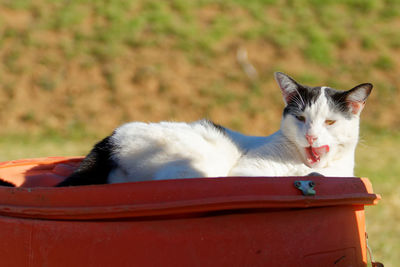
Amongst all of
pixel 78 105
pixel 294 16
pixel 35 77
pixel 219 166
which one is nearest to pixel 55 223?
pixel 219 166

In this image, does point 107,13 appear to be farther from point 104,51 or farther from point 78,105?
point 78,105

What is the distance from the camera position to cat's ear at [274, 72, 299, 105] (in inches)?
61.6

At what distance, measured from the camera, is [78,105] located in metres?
5.59

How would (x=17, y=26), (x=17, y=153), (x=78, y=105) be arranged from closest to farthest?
(x=17, y=153) → (x=78, y=105) → (x=17, y=26)

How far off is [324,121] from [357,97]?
0.15m

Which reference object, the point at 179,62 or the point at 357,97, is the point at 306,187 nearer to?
the point at 357,97

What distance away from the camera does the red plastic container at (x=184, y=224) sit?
1.05 meters

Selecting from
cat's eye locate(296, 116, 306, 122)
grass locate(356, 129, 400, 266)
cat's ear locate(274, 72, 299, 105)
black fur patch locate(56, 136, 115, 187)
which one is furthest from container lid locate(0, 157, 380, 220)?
grass locate(356, 129, 400, 266)

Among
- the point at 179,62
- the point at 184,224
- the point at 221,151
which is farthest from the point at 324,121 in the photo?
the point at 179,62

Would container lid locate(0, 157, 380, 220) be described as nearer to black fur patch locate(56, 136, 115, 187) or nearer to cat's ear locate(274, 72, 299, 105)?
black fur patch locate(56, 136, 115, 187)

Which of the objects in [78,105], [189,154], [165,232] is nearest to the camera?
[165,232]

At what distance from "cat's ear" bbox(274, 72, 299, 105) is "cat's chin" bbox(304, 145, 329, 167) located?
228 mm

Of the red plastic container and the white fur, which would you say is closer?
the red plastic container

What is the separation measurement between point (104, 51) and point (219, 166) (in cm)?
521
